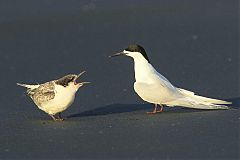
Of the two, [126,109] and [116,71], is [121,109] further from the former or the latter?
[116,71]

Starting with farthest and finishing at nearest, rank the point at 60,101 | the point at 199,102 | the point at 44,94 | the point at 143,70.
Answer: the point at 143,70, the point at 199,102, the point at 44,94, the point at 60,101

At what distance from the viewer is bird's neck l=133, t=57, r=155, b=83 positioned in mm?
7075

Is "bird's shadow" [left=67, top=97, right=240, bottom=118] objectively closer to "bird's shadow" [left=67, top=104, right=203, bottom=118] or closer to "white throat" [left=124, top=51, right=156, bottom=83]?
"bird's shadow" [left=67, top=104, right=203, bottom=118]

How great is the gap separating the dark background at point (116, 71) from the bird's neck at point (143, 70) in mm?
307

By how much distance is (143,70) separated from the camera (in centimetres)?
712

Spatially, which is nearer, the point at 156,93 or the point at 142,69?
the point at 156,93

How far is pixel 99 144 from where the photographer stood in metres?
5.89

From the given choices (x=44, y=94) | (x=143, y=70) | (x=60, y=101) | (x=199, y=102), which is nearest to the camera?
(x=60, y=101)

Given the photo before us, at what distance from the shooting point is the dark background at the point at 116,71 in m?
5.86

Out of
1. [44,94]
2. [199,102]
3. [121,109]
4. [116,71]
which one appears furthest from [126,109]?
[116,71]

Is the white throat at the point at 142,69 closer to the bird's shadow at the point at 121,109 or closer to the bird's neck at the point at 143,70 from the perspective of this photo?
the bird's neck at the point at 143,70

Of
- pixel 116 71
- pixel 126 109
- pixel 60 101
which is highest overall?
pixel 116 71

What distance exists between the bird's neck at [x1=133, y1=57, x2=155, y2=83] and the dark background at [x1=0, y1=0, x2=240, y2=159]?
1.01 feet

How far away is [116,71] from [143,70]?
1.86 metres
